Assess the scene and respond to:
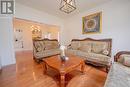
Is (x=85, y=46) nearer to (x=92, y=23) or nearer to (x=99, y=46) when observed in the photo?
(x=99, y=46)

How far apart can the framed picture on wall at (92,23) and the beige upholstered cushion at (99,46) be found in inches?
22.7

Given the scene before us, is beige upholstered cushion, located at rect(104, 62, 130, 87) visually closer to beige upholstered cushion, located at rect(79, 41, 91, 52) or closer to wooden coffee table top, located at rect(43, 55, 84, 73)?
wooden coffee table top, located at rect(43, 55, 84, 73)

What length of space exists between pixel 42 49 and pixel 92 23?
2.55 metres

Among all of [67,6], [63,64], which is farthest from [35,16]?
[63,64]

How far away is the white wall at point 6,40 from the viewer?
283 cm

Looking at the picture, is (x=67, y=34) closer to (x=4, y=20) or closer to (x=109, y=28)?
(x=109, y=28)

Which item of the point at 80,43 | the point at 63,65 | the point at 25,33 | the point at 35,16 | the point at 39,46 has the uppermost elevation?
the point at 35,16

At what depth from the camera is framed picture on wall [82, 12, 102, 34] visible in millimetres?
3579

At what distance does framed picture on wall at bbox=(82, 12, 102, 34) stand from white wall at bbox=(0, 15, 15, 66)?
3156 mm

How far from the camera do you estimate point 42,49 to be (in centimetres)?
371

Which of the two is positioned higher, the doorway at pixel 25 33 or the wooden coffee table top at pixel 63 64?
the doorway at pixel 25 33

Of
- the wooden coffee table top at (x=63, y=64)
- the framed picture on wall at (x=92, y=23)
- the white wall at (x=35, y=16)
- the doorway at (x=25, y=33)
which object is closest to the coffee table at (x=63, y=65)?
the wooden coffee table top at (x=63, y=64)

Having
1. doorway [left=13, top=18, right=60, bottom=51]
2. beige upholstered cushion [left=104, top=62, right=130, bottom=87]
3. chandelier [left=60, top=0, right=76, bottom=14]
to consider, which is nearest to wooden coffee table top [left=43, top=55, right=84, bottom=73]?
beige upholstered cushion [left=104, top=62, right=130, bottom=87]

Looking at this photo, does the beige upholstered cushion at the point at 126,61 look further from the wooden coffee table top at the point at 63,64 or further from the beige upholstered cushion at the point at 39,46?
the beige upholstered cushion at the point at 39,46
